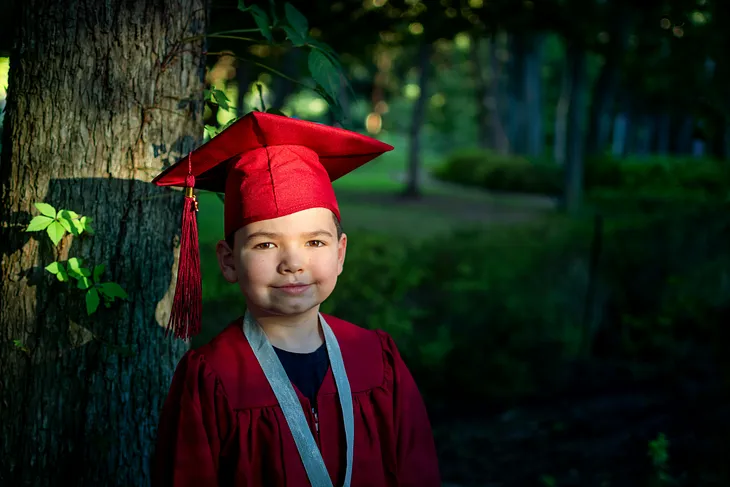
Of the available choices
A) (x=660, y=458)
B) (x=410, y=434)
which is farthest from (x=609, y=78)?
(x=410, y=434)

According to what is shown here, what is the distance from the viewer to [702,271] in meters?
7.01

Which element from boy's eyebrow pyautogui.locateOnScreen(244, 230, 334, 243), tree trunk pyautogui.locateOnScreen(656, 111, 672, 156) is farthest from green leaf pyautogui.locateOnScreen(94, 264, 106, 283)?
tree trunk pyautogui.locateOnScreen(656, 111, 672, 156)

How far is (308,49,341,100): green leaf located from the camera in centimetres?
259

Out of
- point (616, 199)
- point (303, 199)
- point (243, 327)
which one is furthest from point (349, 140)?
point (616, 199)

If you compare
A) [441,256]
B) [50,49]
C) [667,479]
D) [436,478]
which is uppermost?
[50,49]

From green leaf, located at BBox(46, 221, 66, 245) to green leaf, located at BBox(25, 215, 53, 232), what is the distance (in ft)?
0.05

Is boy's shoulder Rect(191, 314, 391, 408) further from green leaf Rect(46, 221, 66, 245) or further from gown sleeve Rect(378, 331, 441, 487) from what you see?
green leaf Rect(46, 221, 66, 245)

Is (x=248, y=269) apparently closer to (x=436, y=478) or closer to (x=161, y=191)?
(x=161, y=191)

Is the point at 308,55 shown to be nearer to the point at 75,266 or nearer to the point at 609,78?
the point at 75,266

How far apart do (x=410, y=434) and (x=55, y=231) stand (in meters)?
1.27

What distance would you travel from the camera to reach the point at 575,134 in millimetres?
14820

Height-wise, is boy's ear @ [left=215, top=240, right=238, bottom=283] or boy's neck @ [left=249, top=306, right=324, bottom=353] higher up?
boy's ear @ [left=215, top=240, right=238, bottom=283]

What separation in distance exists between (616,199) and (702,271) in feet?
20.1

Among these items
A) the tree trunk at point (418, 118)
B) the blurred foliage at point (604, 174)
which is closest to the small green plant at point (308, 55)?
the tree trunk at point (418, 118)
